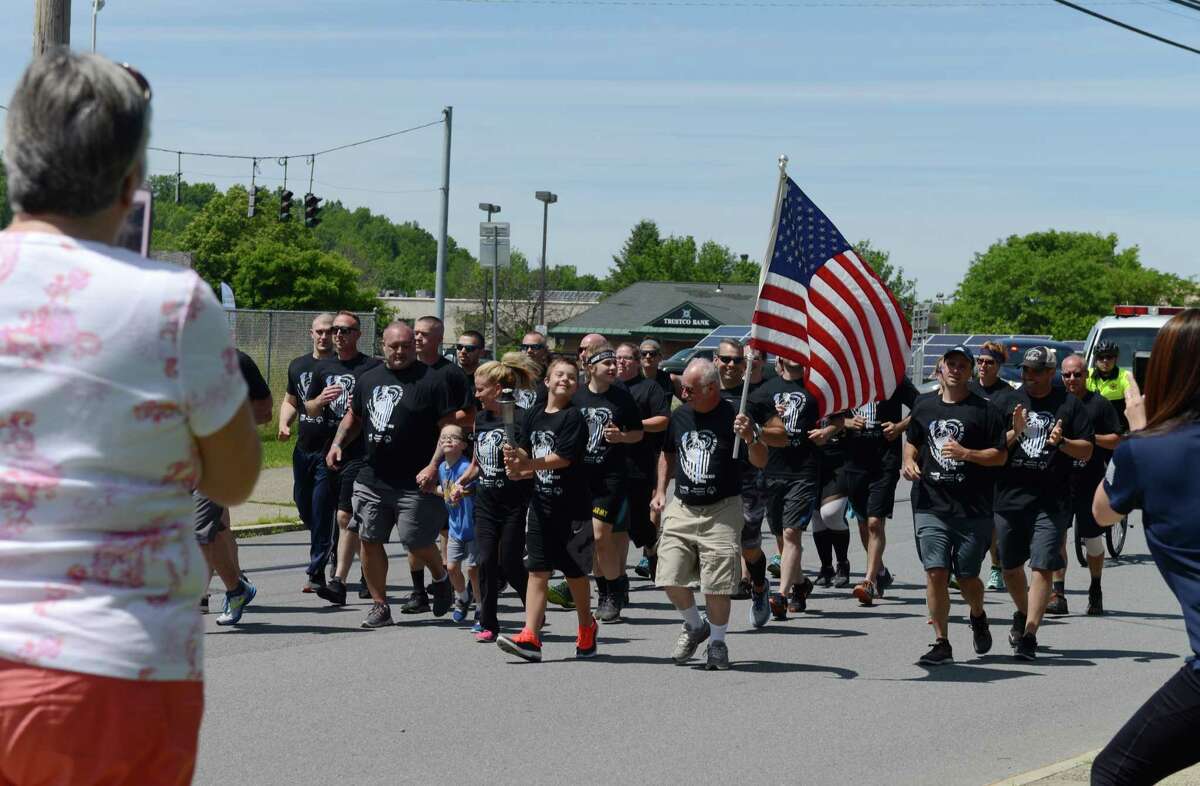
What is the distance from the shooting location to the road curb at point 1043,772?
6.09 m

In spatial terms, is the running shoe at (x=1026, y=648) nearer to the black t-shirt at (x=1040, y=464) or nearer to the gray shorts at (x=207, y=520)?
Answer: the black t-shirt at (x=1040, y=464)

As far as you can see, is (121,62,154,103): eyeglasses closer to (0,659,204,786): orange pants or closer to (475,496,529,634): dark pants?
(0,659,204,786): orange pants

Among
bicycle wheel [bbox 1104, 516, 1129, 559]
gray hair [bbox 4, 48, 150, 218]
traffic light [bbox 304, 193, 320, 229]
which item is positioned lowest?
bicycle wheel [bbox 1104, 516, 1129, 559]

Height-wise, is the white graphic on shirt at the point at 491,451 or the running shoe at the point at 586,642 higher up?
the white graphic on shirt at the point at 491,451

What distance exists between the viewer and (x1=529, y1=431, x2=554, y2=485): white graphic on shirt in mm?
9070

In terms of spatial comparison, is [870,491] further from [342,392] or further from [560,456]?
[342,392]

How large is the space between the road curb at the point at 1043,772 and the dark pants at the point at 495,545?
3776mm

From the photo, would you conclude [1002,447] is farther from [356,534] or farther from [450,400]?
[356,534]

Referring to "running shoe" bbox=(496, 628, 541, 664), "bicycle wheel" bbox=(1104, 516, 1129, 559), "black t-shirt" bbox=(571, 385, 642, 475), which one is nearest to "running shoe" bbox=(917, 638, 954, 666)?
"running shoe" bbox=(496, 628, 541, 664)

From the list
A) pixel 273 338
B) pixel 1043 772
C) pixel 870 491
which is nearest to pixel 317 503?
pixel 870 491

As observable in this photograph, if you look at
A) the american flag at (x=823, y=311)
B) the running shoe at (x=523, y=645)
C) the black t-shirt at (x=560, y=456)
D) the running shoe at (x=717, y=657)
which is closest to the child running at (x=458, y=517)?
the black t-shirt at (x=560, y=456)

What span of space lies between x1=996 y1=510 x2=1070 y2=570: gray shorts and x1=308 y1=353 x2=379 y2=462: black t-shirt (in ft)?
15.0

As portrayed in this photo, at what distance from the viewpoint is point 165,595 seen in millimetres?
2480

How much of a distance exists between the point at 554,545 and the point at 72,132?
6839 millimetres
